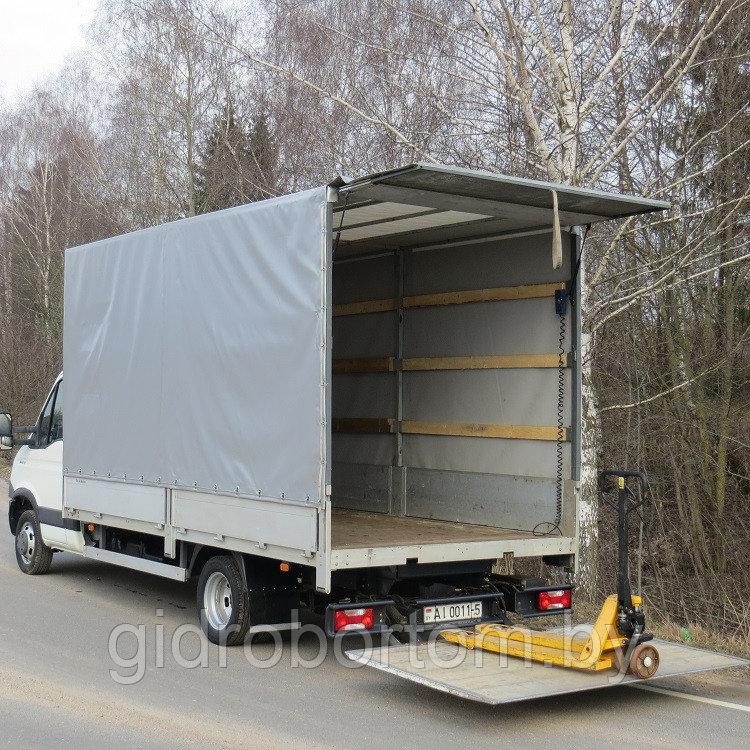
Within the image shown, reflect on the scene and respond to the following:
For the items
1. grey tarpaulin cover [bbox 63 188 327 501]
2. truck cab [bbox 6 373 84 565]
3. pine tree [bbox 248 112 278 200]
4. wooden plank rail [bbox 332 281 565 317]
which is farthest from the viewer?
pine tree [bbox 248 112 278 200]

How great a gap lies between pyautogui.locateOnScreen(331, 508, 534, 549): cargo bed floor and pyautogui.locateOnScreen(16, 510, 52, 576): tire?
301 cm

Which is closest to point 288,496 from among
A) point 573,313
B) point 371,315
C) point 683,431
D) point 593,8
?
point 573,313

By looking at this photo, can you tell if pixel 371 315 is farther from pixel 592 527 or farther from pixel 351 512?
pixel 592 527

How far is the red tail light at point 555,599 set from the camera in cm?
751

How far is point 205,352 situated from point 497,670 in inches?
118

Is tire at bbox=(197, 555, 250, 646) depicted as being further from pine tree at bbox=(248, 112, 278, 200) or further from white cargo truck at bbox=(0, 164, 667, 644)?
pine tree at bbox=(248, 112, 278, 200)

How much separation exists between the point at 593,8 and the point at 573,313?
4466 mm

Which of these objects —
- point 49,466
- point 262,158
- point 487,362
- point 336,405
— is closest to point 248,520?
point 487,362

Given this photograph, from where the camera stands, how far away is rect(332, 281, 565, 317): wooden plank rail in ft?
26.7

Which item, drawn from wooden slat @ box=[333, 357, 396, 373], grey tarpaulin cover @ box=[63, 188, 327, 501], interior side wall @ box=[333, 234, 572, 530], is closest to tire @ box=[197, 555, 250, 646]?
grey tarpaulin cover @ box=[63, 188, 327, 501]

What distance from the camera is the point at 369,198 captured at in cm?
710

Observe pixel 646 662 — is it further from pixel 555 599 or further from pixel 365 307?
pixel 365 307

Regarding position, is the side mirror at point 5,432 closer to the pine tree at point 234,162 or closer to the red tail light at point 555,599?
the red tail light at point 555,599

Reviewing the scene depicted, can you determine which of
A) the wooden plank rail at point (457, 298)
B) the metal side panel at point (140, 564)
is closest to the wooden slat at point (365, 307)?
the wooden plank rail at point (457, 298)
